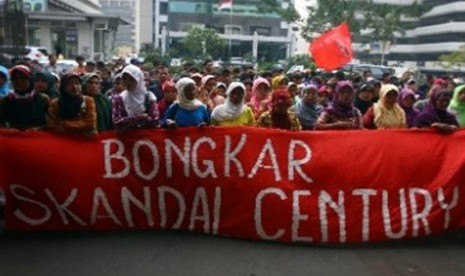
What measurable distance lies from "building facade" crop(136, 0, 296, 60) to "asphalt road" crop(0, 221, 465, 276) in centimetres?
7183

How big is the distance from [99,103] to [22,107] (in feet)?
3.20

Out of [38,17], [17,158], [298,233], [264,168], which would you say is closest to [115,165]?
[17,158]

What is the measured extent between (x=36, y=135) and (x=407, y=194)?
326cm

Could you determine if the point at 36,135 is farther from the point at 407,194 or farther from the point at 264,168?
the point at 407,194

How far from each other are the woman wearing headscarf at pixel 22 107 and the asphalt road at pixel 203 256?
1.04 meters

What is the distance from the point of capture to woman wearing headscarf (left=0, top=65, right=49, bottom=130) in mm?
5727

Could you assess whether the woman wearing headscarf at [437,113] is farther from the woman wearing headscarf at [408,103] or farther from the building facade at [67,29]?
the building facade at [67,29]

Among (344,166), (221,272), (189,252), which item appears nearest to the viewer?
(221,272)

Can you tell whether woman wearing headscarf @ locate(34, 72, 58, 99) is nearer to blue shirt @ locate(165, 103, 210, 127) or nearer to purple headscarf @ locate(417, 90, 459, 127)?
blue shirt @ locate(165, 103, 210, 127)

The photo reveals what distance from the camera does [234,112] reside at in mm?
6098

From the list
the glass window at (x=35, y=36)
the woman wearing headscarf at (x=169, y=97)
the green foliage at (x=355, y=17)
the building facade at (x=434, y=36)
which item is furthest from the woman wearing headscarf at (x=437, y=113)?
the building facade at (x=434, y=36)

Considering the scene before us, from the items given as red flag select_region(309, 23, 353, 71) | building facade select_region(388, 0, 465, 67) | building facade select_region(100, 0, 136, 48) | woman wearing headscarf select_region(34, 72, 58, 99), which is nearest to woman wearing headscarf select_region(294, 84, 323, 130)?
woman wearing headscarf select_region(34, 72, 58, 99)

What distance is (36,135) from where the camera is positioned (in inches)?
213

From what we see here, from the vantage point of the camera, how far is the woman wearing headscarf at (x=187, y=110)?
19.4 ft
